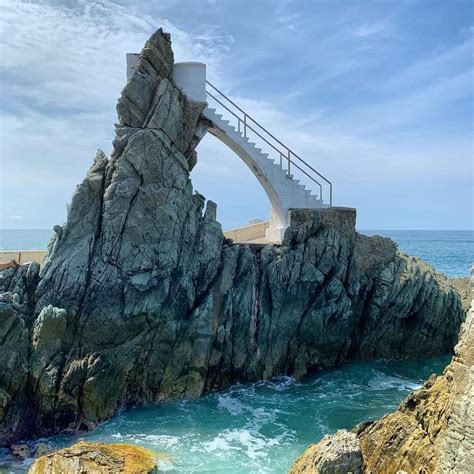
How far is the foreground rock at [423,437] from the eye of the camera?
8328 millimetres

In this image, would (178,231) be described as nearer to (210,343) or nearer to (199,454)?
(210,343)

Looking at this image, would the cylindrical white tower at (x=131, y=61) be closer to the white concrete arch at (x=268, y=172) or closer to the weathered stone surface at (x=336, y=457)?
the white concrete arch at (x=268, y=172)

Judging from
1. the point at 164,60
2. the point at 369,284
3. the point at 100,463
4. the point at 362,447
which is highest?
the point at 164,60

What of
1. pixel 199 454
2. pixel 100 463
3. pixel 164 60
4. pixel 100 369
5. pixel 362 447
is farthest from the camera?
pixel 164 60

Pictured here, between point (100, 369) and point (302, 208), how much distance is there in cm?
1217

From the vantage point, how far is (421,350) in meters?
25.1

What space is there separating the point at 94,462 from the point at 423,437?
25.7 ft

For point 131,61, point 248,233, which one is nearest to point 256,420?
point 248,233

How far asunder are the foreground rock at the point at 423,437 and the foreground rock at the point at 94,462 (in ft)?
13.5

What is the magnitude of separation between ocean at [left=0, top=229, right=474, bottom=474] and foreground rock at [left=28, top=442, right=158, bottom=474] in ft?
4.73

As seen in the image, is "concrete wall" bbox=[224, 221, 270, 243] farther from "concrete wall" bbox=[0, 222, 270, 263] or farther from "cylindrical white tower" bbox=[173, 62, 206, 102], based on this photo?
"cylindrical white tower" bbox=[173, 62, 206, 102]

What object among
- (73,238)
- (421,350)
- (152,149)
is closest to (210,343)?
(73,238)

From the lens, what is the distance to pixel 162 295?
1900 cm

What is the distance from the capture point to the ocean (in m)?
14.5
